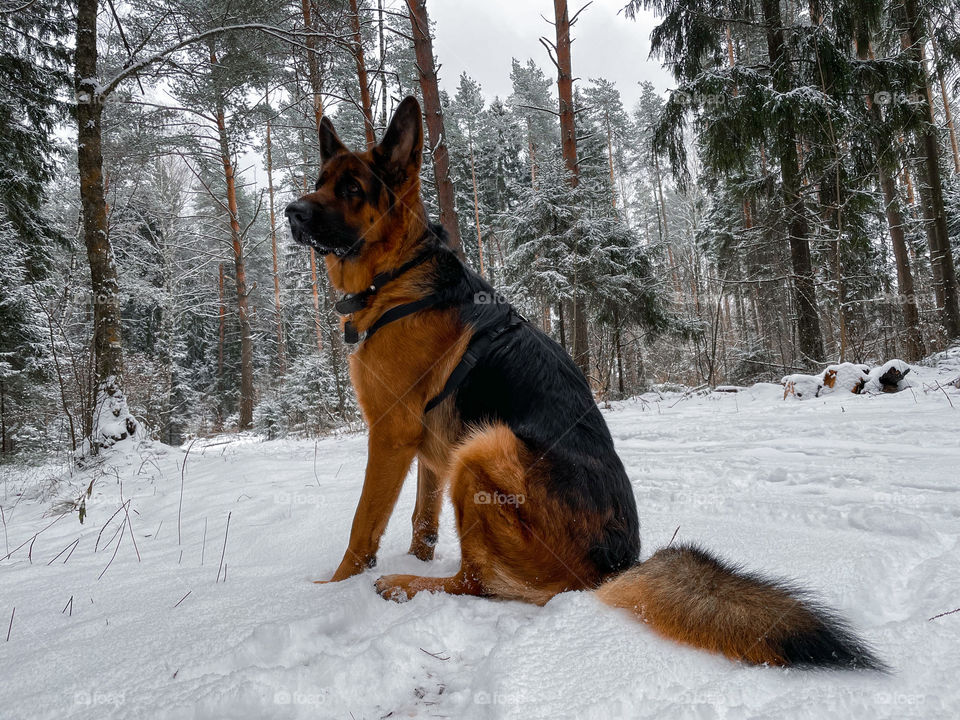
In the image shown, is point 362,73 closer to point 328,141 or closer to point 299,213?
point 328,141

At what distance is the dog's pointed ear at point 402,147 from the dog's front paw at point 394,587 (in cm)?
205

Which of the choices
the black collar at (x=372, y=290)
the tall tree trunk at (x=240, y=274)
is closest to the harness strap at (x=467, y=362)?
the black collar at (x=372, y=290)

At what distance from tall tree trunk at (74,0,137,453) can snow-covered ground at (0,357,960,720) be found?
3.59 m

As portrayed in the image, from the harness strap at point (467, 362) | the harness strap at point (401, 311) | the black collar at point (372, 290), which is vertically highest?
the black collar at point (372, 290)

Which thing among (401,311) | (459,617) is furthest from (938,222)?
(459,617)

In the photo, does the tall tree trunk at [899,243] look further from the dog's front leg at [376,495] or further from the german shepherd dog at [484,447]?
the dog's front leg at [376,495]

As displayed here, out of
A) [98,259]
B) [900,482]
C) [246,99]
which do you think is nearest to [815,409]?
[900,482]

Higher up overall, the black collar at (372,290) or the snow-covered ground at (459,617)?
the black collar at (372,290)

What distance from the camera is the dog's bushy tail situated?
99cm

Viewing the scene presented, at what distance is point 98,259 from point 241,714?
787 cm

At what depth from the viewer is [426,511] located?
2320 millimetres

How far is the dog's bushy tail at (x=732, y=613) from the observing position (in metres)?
0.99

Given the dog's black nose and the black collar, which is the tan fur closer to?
the black collar

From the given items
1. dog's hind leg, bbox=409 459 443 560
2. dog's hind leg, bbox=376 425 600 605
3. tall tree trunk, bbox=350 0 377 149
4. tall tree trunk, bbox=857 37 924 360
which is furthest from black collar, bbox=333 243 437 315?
tall tree trunk, bbox=857 37 924 360
